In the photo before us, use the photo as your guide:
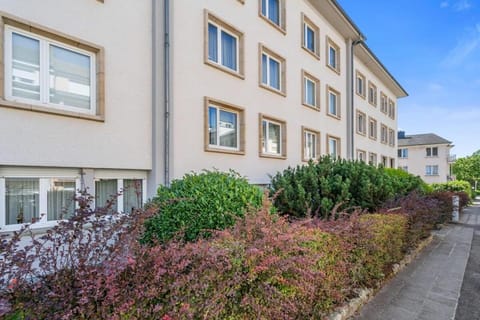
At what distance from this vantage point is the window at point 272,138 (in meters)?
10.5

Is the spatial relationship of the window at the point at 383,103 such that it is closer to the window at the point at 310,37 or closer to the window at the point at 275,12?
the window at the point at 310,37

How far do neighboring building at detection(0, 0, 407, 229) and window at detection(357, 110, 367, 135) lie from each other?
707 centimetres

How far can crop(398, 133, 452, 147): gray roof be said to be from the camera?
4422 cm

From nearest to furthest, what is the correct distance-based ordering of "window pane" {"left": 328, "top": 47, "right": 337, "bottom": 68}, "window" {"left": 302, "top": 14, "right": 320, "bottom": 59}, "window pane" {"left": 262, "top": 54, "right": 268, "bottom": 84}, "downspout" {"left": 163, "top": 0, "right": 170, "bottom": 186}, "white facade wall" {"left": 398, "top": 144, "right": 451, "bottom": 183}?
1. "downspout" {"left": 163, "top": 0, "right": 170, "bottom": 186}
2. "window pane" {"left": 262, "top": 54, "right": 268, "bottom": 84}
3. "window" {"left": 302, "top": 14, "right": 320, "bottom": 59}
4. "window pane" {"left": 328, "top": 47, "right": 337, "bottom": 68}
5. "white facade wall" {"left": 398, "top": 144, "right": 451, "bottom": 183}

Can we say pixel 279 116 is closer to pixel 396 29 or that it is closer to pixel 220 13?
pixel 220 13

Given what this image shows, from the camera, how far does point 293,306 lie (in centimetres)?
258

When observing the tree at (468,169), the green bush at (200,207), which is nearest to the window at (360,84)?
the green bush at (200,207)

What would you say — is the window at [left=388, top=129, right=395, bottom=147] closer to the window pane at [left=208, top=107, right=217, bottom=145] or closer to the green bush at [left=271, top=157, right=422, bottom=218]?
the green bush at [left=271, top=157, right=422, bottom=218]

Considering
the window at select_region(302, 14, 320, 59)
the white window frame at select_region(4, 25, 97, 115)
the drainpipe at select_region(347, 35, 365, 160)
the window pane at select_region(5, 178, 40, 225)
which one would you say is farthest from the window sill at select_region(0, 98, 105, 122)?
the drainpipe at select_region(347, 35, 365, 160)

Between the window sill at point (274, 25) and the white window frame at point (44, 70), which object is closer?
the white window frame at point (44, 70)

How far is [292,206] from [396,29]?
16150mm

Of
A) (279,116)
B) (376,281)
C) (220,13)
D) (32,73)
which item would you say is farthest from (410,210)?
(32,73)

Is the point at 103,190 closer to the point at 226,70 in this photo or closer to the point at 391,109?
the point at 226,70

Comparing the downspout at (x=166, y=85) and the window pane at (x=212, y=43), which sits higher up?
the window pane at (x=212, y=43)
